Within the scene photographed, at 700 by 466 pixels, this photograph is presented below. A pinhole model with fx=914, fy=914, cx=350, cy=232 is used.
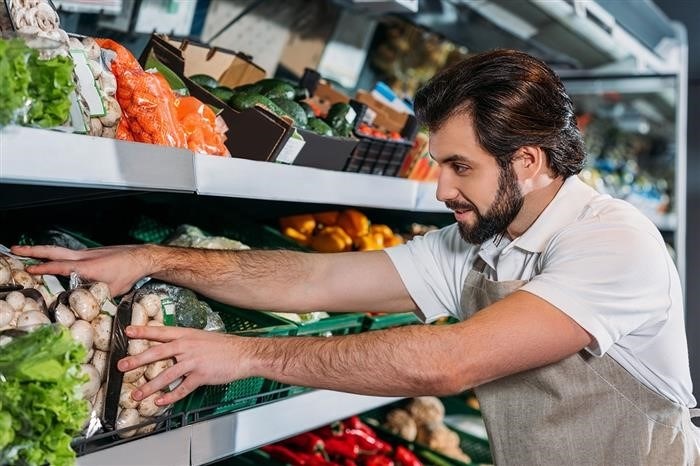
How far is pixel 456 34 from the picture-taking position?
166 inches

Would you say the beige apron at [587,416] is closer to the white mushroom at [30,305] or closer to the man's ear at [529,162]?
the man's ear at [529,162]

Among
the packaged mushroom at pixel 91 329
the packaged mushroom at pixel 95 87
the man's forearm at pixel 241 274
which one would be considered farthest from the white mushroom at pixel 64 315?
the man's forearm at pixel 241 274

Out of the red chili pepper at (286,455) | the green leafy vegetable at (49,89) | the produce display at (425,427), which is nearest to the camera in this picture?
the green leafy vegetable at (49,89)

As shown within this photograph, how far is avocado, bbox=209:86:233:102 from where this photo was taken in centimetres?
230

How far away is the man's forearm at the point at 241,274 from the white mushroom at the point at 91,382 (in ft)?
1.49

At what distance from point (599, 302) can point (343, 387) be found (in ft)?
1.86

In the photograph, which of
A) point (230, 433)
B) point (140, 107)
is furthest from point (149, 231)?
point (230, 433)

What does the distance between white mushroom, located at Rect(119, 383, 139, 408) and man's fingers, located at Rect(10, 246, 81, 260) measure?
1.08 feet

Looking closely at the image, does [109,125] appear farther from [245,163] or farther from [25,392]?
[25,392]

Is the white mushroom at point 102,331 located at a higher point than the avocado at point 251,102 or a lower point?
lower

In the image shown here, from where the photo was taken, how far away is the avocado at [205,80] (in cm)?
235

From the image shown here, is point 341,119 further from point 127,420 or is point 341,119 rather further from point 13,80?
point 13,80

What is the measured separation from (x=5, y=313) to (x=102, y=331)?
0.75 ft

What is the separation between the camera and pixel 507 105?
6.86 ft
